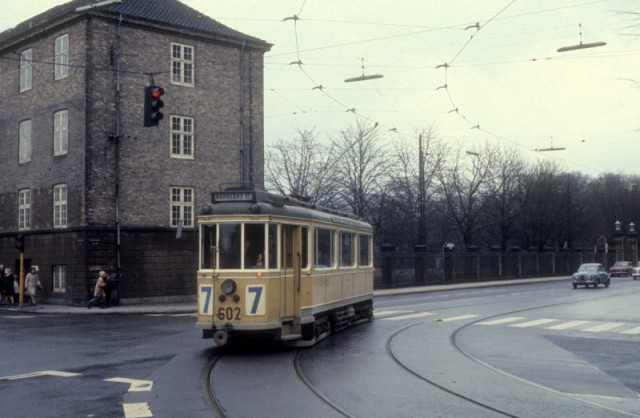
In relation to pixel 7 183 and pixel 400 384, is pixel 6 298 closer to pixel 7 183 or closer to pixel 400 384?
pixel 7 183

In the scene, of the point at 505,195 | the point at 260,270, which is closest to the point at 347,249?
the point at 260,270

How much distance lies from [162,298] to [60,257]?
15.9 feet

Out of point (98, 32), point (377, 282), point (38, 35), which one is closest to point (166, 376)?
point (98, 32)

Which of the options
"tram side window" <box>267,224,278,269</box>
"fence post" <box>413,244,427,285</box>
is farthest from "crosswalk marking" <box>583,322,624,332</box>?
"fence post" <box>413,244,427,285</box>

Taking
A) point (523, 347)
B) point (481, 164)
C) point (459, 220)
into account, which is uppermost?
point (481, 164)

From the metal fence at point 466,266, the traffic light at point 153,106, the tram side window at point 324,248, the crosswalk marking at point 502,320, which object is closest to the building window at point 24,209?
the traffic light at point 153,106

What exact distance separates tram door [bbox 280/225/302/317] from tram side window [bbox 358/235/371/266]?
18.3 feet

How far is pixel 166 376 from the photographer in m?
13.0

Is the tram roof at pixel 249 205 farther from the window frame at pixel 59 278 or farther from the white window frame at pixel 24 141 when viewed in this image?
the white window frame at pixel 24 141

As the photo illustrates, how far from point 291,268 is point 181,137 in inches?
891

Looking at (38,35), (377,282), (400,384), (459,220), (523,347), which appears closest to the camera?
(400,384)

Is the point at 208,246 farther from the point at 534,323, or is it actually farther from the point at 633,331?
the point at 633,331

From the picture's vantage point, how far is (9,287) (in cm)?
3619

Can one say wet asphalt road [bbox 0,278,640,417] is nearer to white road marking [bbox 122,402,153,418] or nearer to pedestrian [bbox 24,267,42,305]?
white road marking [bbox 122,402,153,418]
